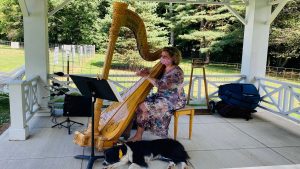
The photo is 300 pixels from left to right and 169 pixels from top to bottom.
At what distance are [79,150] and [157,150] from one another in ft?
3.37

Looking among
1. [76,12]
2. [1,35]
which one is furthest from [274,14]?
[1,35]

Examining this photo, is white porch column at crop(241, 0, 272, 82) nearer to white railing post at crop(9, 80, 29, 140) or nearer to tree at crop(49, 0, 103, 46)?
white railing post at crop(9, 80, 29, 140)

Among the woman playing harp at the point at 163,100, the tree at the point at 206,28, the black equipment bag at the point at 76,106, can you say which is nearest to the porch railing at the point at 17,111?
the black equipment bag at the point at 76,106

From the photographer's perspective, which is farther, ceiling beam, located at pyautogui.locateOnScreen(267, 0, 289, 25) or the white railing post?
ceiling beam, located at pyautogui.locateOnScreen(267, 0, 289, 25)

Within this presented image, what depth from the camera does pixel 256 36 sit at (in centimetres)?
582

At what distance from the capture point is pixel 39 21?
16.1 ft

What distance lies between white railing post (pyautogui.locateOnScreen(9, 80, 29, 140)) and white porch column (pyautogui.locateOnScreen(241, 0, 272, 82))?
4.26 meters

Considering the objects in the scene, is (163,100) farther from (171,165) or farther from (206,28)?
(206,28)

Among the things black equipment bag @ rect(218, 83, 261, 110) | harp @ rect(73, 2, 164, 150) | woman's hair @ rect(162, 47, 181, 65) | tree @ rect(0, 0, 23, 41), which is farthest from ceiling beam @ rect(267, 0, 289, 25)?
tree @ rect(0, 0, 23, 41)

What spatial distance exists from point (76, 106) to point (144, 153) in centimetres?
208

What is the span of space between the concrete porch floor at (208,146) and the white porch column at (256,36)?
48.1 inches

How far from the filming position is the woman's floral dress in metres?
3.77

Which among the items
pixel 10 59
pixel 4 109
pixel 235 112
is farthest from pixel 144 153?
pixel 10 59

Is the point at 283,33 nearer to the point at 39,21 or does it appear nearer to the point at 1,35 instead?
the point at 39,21
